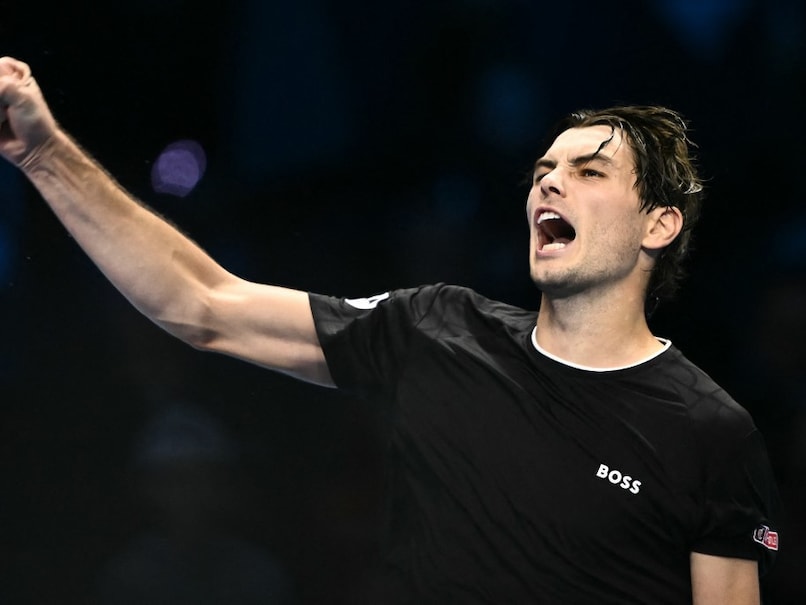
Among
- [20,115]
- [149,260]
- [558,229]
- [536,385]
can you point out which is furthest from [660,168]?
[20,115]

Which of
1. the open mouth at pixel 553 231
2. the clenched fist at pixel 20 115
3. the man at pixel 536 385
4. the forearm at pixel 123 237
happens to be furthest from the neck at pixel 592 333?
the clenched fist at pixel 20 115

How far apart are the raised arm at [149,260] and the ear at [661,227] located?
2.30 ft

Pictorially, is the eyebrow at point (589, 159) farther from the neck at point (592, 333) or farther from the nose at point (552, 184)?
the neck at point (592, 333)

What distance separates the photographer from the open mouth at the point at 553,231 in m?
1.94

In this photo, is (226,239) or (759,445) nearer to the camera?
(759,445)

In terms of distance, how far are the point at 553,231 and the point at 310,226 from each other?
1.11 metres

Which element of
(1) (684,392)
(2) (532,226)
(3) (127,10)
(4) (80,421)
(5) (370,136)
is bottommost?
(4) (80,421)

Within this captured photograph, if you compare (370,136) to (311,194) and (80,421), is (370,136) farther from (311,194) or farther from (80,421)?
(80,421)

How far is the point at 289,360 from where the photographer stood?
1.90 metres

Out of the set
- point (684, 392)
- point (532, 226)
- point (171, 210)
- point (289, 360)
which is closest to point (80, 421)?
point (171, 210)

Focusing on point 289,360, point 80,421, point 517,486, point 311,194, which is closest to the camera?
point 517,486

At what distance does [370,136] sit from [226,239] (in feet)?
1.77

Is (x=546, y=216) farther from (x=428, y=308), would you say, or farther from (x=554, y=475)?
(x=554, y=475)

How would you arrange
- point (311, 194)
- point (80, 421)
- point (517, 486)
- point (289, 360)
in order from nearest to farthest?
point (517, 486), point (289, 360), point (80, 421), point (311, 194)
